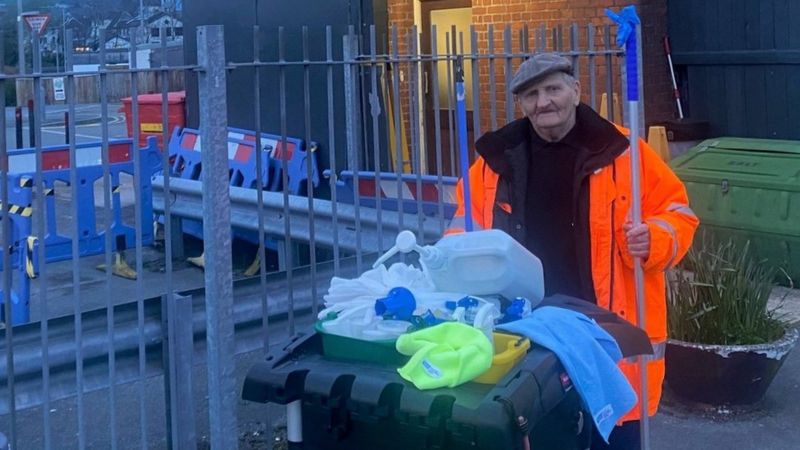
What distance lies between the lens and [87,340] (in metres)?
3.90

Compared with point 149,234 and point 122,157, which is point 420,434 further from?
point 149,234

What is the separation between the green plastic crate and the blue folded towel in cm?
534

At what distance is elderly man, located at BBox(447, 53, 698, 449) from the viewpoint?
3447 mm

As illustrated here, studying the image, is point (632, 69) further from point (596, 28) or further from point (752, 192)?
point (596, 28)

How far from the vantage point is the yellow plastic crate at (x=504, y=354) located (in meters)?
2.51

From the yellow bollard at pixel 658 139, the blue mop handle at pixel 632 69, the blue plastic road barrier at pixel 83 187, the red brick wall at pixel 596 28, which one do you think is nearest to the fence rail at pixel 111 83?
the blue plastic road barrier at pixel 83 187

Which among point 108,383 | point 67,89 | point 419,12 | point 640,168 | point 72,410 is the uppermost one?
point 419,12

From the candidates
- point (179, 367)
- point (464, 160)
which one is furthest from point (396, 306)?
point (179, 367)

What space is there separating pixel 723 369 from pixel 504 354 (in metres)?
3.28

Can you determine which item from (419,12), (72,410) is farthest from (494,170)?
(419,12)

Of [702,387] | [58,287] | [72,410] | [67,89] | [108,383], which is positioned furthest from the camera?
[58,287]

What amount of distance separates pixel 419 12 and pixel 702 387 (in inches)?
289

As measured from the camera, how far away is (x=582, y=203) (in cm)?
350

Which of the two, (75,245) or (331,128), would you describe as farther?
(331,128)
